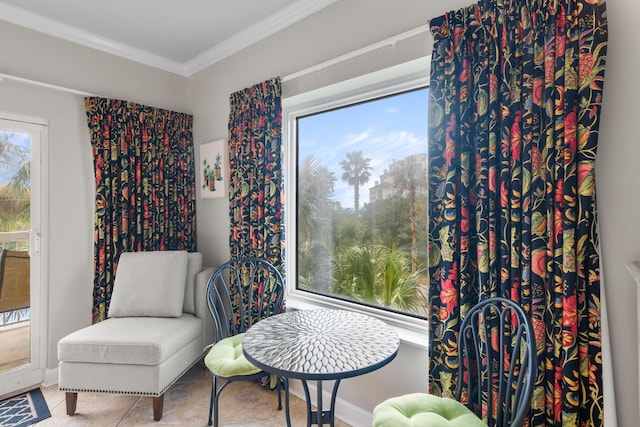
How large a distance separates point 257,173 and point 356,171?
2.49ft

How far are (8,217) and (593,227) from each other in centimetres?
353

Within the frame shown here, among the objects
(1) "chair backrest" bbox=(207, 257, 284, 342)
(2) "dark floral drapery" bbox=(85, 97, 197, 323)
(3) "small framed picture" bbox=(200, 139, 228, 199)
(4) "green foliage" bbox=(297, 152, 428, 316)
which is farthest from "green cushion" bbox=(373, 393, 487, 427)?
(2) "dark floral drapery" bbox=(85, 97, 197, 323)

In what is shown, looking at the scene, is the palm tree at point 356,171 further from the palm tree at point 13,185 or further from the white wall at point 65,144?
the palm tree at point 13,185

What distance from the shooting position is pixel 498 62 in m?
1.52

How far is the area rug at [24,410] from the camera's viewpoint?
217cm

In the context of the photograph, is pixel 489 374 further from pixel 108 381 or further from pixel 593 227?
pixel 108 381

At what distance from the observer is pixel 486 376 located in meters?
1.51

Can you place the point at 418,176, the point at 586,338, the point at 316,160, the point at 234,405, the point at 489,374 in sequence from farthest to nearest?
the point at 316,160 < the point at 234,405 < the point at 418,176 < the point at 489,374 < the point at 586,338

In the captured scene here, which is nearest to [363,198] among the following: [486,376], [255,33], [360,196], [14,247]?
[360,196]

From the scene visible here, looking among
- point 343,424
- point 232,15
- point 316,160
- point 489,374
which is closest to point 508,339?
point 489,374

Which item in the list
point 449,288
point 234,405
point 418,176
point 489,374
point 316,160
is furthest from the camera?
point 316,160

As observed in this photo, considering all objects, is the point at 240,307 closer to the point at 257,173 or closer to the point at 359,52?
the point at 257,173

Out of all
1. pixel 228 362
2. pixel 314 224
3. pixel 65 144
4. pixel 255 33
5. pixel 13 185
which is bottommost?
pixel 228 362

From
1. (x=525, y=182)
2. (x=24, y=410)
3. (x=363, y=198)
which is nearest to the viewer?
(x=525, y=182)
